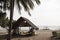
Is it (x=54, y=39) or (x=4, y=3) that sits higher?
(x=4, y=3)

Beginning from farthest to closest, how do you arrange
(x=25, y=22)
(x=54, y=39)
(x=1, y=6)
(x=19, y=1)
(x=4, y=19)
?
(x=25, y=22), (x=54, y=39), (x=4, y=19), (x=1, y=6), (x=19, y=1)

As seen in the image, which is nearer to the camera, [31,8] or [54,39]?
[31,8]

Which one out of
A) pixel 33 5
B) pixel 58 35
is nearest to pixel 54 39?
pixel 58 35

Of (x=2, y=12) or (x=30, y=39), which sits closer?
(x=2, y=12)

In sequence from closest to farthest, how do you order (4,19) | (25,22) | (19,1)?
(19,1)
(4,19)
(25,22)

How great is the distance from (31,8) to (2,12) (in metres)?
4.52

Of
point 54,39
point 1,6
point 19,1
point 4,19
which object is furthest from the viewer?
point 54,39

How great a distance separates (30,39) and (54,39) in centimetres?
405

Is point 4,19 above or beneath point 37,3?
beneath

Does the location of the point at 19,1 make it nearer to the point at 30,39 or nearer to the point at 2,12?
the point at 2,12

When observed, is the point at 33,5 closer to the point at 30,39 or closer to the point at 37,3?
the point at 37,3

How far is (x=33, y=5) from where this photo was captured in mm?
27797

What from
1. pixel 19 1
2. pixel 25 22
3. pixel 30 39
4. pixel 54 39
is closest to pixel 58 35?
pixel 54 39

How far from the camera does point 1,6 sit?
94.6ft
